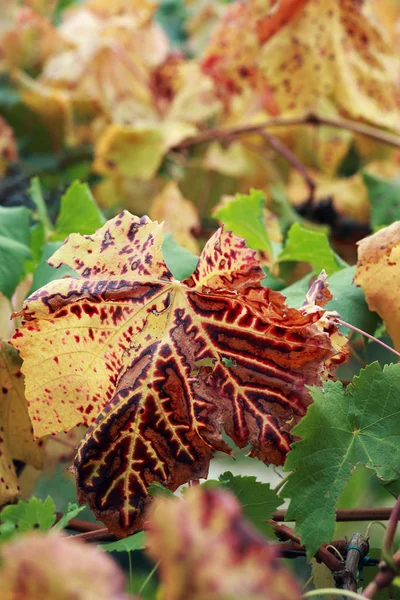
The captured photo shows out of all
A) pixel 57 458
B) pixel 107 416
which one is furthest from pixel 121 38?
pixel 107 416

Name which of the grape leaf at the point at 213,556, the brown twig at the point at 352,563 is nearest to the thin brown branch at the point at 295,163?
the brown twig at the point at 352,563

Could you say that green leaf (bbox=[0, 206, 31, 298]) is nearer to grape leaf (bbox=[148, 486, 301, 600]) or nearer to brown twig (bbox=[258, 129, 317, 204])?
grape leaf (bbox=[148, 486, 301, 600])

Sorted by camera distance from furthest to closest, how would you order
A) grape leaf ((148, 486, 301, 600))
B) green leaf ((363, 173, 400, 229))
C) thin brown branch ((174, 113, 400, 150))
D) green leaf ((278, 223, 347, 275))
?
thin brown branch ((174, 113, 400, 150)), green leaf ((363, 173, 400, 229)), green leaf ((278, 223, 347, 275)), grape leaf ((148, 486, 301, 600))

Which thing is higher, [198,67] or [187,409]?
[198,67]

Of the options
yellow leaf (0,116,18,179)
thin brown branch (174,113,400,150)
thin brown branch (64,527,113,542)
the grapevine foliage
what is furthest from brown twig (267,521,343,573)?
yellow leaf (0,116,18,179)

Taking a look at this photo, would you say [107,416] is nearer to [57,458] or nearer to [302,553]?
[302,553]

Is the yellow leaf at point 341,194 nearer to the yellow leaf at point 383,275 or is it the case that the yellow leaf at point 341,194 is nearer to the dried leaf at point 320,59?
the dried leaf at point 320,59

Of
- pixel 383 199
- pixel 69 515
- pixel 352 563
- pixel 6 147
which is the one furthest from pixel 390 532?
pixel 6 147
